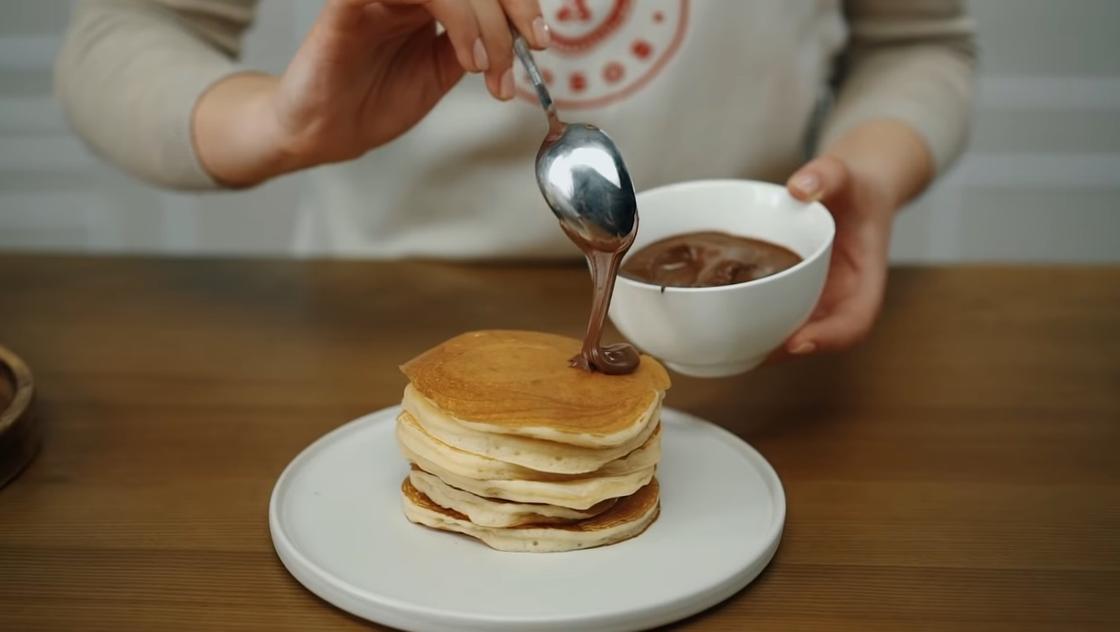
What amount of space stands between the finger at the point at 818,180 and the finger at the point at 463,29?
12.6 inches

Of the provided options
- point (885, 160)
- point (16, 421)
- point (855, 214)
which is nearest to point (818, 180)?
point (855, 214)

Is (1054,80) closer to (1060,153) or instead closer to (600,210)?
(1060,153)

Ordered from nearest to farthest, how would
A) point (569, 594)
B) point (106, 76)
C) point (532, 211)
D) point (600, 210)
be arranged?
point (569, 594)
point (600, 210)
point (106, 76)
point (532, 211)

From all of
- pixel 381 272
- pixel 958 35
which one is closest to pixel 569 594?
pixel 381 272

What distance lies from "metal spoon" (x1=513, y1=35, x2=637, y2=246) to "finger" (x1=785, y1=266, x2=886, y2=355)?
24 centimetres

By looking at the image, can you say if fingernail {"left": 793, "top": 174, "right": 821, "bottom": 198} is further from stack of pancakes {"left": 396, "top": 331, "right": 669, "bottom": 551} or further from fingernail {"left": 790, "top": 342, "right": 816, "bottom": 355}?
stack of pancakes {"left": 396, "top": 331, "right": 669, "bottom": 551}

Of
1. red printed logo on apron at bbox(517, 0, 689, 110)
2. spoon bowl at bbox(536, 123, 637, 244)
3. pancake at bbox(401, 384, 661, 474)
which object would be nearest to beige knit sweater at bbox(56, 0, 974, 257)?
red printed logo on apron at bbox(517, 0, 689, 110)

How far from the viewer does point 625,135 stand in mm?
1499

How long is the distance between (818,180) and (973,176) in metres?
2.13

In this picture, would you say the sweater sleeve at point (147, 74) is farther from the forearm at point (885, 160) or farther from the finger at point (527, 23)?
the forearm at point (885, 160)

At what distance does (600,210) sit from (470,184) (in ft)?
2.13

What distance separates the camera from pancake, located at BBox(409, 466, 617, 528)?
2.80 ft

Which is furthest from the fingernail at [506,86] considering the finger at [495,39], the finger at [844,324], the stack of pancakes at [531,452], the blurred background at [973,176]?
the blurred background at [973,176]

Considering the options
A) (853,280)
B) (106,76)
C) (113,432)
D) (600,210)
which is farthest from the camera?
(106,76)
